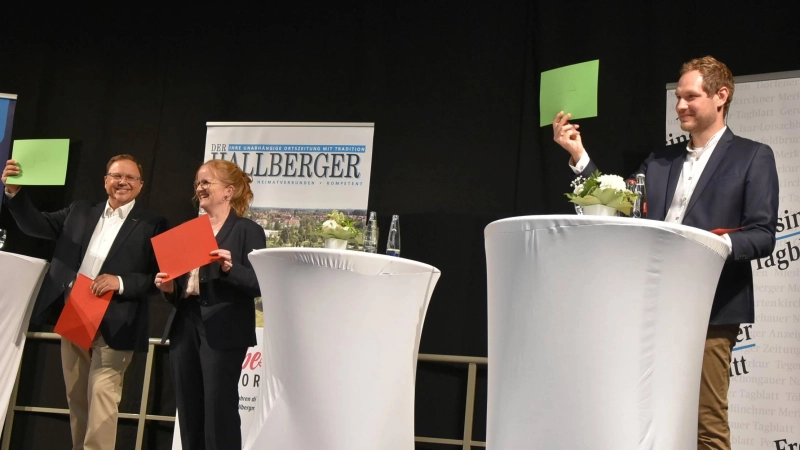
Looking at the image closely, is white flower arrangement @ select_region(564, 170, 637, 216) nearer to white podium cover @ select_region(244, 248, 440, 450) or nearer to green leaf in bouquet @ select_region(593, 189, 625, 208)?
green leaf in bouquet @ select_region(593, 189, 625, 208)

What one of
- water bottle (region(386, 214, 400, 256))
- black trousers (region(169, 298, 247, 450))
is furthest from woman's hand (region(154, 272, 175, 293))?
water bottle (region(386, 214, 400, 256))

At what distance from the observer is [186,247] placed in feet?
9.93

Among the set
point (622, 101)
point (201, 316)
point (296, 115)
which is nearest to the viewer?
point (201, 316)

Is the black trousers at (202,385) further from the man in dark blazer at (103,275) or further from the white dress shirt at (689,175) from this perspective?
the white dress shirt at (689,175)

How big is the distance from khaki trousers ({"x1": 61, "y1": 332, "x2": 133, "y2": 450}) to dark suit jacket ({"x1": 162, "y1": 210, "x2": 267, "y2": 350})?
28.2 inches

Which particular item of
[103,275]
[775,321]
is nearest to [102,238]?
[103,275]

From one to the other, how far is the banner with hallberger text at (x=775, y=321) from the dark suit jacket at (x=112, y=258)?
8.77ft

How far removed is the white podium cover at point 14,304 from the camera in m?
3.73

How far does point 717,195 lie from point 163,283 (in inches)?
82.0

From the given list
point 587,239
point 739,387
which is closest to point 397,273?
point 587,239

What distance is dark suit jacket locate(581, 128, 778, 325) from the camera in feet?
7.47

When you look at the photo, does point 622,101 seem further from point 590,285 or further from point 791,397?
point 590,285

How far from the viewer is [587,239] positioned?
1.83 meters

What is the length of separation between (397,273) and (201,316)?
3.25 ft
